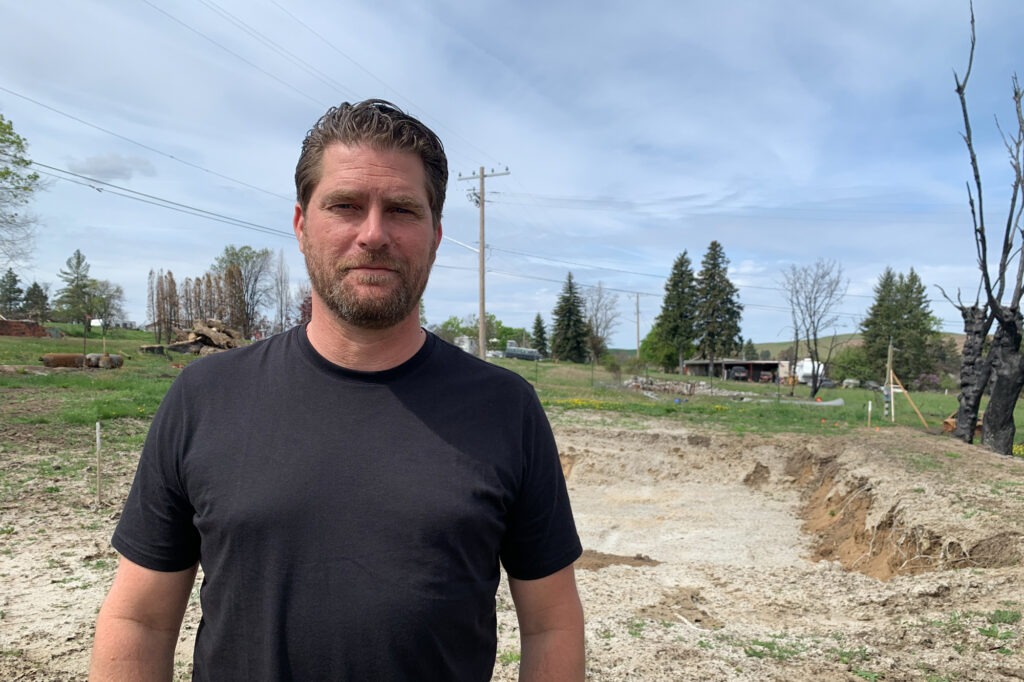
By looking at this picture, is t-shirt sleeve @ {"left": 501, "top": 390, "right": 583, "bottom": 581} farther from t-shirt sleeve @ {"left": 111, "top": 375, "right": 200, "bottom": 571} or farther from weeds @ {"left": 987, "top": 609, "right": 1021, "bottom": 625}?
weeds @ {"left": 987, "top": 609, "right": 1021, "bottom": 625}

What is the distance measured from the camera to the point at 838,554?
9.00 meters

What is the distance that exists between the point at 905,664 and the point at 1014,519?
13.9ft

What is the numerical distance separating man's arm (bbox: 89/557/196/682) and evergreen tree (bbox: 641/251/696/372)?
56.2m

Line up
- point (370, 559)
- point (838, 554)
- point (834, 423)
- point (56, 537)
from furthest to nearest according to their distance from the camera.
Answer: point (834, 423)
point (838, 554)
point (56, 537)
point (370, 559)

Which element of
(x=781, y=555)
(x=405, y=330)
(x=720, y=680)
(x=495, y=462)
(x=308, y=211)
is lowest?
(x=781, y=555)

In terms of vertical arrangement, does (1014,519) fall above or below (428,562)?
below

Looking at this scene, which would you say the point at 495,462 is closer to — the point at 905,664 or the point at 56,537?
the point at 905,664

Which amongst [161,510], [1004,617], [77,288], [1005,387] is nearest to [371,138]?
[161,510]

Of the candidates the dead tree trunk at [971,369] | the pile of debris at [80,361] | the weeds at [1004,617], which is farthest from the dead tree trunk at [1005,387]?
the pile of debris at [80,361]

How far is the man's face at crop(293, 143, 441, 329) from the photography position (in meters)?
1.54

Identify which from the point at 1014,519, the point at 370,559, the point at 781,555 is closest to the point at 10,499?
the point at 370,559

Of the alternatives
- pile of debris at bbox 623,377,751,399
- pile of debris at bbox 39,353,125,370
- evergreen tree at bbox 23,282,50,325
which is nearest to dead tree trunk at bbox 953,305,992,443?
pile of debris at bbox 623,377,751,399

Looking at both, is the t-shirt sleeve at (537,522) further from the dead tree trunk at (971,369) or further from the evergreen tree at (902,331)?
the evergreen tree at (902,331)

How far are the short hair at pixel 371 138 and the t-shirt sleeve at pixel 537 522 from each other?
0.65 m
